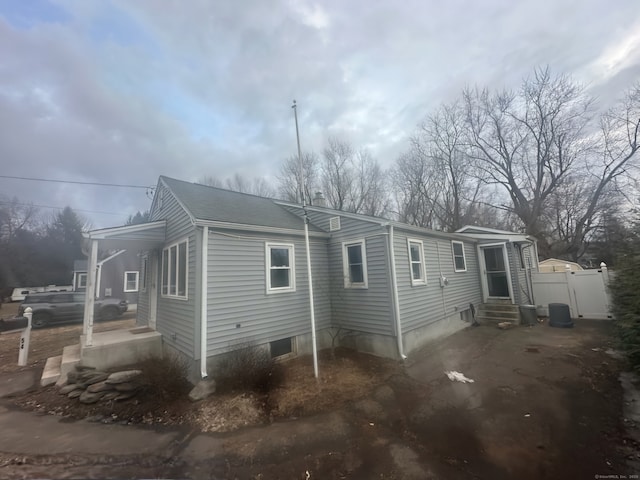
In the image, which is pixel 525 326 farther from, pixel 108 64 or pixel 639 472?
pixel 108 64

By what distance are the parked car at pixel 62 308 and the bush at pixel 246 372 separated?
47.4ft

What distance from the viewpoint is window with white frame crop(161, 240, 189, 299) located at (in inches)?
280

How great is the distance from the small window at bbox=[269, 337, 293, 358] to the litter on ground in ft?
13.5

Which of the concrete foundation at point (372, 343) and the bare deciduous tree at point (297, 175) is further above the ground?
the bare deciduous tree at point (297, 175)

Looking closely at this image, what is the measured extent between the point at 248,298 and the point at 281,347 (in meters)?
1.82

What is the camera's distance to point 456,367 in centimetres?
670

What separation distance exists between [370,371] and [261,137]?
1666cm

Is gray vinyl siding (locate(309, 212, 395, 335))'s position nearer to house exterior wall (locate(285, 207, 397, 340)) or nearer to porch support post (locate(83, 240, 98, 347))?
house exterior wall (locate(285, 207, 397, 340))

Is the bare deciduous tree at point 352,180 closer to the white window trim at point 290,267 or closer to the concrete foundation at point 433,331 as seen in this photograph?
the concrete foundation at point 433,331

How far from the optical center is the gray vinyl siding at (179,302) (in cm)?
635

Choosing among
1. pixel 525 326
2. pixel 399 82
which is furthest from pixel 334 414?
pixel 399 82

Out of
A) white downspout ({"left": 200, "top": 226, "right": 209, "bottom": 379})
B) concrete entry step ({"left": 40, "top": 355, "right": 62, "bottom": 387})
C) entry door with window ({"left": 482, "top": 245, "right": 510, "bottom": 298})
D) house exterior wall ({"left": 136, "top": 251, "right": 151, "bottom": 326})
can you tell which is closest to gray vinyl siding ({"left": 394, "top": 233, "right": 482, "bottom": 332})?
entry door with window ({"left": 482, "top": 245, "right": 510, "bottom": 298})

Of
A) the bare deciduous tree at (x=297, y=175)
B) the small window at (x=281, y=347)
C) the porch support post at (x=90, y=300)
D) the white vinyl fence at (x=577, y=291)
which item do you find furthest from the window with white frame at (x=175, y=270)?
the bare deciduous tree at (x=297, y=175)

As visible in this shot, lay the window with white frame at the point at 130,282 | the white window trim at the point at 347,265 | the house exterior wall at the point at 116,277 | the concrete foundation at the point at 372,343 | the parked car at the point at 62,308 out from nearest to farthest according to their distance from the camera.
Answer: the concrete foundation at the point at 372,343 < the white window trim at the point at 347,265 < the parked car at the point at 62,308 < the house exterior wall at the point at 116,277 < the window with white frame at the point at 130,282
